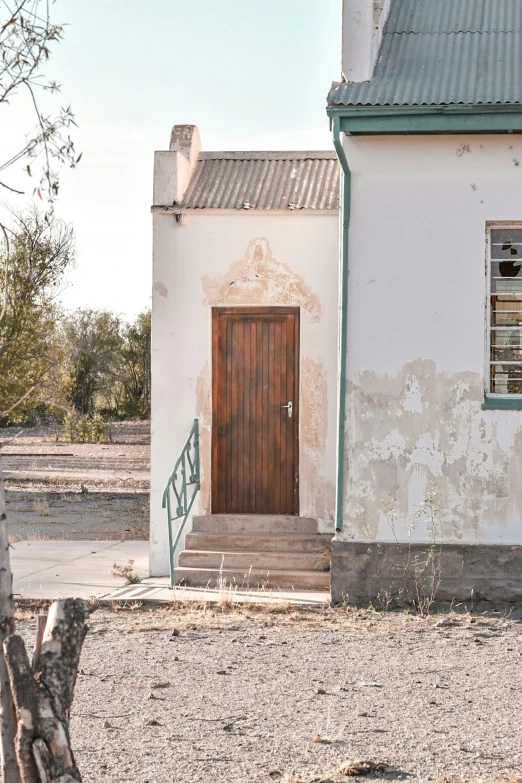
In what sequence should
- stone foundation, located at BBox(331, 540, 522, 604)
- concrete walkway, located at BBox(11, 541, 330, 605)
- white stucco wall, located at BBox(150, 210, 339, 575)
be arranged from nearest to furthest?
stone foundation, located at BBox(331, 540, 522, 604), concrete walkway, located at BBox(11, 541, 330, 605), white stucco wall, located at BBox(150, 210, 339, 575)

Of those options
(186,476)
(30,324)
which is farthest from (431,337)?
(30,324)

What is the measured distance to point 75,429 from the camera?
30141 mm

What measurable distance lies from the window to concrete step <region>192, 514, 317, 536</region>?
104 inches

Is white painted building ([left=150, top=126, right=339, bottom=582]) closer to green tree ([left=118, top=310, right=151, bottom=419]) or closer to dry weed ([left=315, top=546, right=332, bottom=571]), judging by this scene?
dry weed ([left=315, top=546, right=332, bottom=571])

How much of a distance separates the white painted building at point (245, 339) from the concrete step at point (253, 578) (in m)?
0.75

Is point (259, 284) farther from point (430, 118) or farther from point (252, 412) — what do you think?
point (430, 118)

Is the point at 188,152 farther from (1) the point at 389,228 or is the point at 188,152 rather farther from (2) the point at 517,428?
(2) the point at 517,428

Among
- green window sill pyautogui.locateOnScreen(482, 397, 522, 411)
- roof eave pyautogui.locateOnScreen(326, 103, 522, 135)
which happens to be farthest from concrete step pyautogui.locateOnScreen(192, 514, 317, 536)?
roof eave pyautogui.locateOnScreen(326, 103, 522, 135)

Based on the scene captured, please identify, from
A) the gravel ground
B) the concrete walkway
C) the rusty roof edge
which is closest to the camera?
the gravel ground

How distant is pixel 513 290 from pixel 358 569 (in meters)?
2.79

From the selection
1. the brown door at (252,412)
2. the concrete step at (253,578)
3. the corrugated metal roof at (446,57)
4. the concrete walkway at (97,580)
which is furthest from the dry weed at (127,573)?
the corrugated metal roof at (446,57)

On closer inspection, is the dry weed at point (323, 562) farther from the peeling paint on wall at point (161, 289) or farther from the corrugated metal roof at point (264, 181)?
the corrugated metal roof at point (264, 181)

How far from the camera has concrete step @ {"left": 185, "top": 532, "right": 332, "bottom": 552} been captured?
33.9 feet

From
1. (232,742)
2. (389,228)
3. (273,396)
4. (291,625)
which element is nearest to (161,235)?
(273,396)
